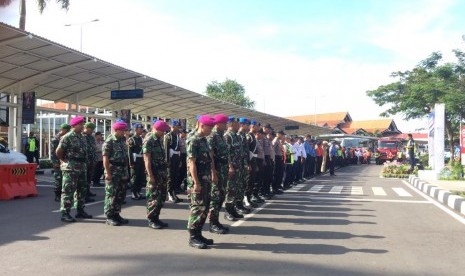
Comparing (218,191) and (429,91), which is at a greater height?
(429,91)

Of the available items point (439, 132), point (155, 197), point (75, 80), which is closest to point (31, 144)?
point (75, 80)

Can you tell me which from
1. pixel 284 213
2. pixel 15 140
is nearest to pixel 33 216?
pixel 284 213

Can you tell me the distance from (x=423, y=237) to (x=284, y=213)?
9.58ft

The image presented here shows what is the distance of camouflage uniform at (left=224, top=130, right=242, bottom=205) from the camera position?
26.4 feet

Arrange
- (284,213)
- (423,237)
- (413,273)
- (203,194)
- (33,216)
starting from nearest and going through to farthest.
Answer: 1. (413,273)
2. (203,194)
3. (423,237)
4. (33,216)
5. (284,213)

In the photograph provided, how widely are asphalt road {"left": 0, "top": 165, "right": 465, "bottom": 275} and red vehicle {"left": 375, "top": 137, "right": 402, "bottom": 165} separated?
30.2 m

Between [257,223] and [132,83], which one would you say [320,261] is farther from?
[132,83]

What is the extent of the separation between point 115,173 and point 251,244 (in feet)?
8.98

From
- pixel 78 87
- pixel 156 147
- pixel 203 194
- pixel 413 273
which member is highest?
pixel 78 87

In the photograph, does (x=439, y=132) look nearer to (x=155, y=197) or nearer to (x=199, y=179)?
(x=155, y=197)

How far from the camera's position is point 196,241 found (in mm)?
6031

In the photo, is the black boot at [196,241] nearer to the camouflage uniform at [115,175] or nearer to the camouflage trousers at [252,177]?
the camouflage uniform at [115,175]

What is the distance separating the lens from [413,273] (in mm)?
5012

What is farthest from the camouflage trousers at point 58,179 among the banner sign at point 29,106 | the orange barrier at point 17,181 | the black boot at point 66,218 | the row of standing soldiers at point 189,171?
the banner sign at point 29,106
